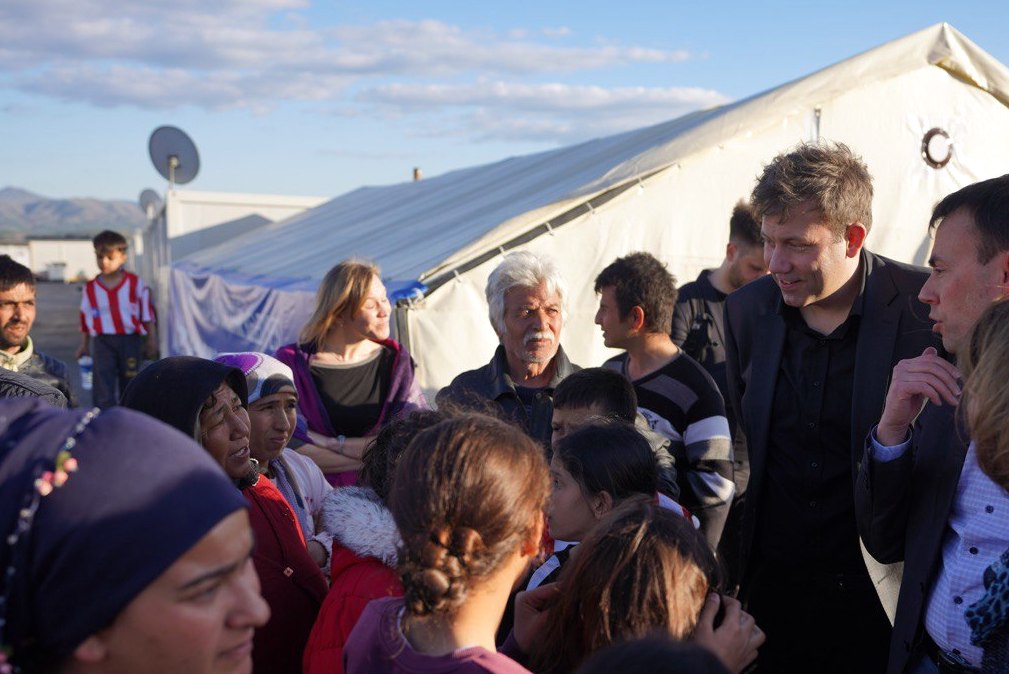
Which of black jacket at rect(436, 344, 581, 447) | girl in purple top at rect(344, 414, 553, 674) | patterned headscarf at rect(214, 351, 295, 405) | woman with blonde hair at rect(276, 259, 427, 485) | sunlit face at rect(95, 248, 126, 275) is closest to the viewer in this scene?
girl in purple top at rect(344, 414, 553, 674)

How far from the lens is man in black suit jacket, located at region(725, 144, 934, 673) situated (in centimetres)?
296

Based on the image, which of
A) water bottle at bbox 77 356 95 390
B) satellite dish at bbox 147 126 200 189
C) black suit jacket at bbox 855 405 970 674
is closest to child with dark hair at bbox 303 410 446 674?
black suit jacket at bbox 855 405 970 674

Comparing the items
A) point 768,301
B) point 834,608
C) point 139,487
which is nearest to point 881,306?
point 768,301

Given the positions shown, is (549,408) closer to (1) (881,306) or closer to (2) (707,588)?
(1) (881,306)

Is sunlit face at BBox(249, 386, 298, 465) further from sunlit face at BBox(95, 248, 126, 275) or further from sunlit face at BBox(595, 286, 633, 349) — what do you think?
sunlit face at BBox(95, 248, 126, 275)

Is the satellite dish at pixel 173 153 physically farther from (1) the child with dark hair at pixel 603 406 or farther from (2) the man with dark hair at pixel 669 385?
(1) the child with dark hair at pixel 603 406

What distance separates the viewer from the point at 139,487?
1127mm

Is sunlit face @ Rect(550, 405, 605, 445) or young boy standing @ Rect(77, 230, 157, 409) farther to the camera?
young boy standing @ Rect(77, 230, 157, 409)

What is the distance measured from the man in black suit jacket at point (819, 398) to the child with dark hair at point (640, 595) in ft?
4.11

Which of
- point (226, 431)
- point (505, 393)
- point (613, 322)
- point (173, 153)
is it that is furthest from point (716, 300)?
point (173, 153)

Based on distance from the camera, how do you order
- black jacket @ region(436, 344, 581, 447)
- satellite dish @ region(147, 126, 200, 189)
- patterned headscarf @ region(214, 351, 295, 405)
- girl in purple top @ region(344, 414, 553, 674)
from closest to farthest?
girl in purple top @ region(344, 414, 553, 674) → patterned headscarf @ region(214, 351, 295, 405) → black jacket @ region(436, 344, 581, 447) → satellite dish @ region(147, 126, 200, 189)

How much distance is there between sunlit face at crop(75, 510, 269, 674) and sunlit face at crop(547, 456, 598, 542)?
1.32 metres

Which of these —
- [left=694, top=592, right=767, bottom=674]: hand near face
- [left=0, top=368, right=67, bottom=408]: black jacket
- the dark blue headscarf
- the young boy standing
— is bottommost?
the young boy standing

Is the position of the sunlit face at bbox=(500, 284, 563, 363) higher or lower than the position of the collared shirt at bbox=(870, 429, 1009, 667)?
higher
